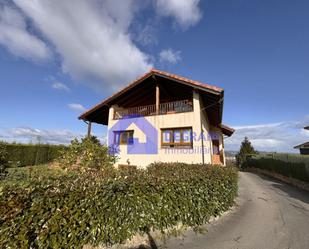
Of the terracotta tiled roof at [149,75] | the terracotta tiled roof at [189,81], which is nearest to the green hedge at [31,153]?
the terracotta tiled roof at [149,75]

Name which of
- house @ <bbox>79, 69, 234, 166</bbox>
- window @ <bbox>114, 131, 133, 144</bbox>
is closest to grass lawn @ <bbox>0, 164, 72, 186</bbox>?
house @ <bbox>79, 69, 234, 166</bbox>

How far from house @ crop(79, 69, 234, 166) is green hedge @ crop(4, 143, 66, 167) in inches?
310

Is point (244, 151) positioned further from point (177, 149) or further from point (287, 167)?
point (177, 149)

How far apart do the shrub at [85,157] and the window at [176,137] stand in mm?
5793

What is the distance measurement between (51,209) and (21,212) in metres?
0.43

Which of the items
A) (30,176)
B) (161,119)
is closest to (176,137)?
(161,119)

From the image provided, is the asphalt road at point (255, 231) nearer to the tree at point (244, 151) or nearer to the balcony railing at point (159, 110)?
the balcony railing at point (159, 110)

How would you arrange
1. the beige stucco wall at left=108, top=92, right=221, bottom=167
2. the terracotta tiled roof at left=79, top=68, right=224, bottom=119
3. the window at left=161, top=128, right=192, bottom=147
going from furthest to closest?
the window at left=161, top=128, right=192, bottom=147, the beige stucco wall at left=108, top=92, right=221, bottom=167, the terracotta tiled roof at left=79, top=68, right=224, bottom=119

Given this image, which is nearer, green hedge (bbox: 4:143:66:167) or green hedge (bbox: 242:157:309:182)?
green hedge (bbox: 242:157:309:182)

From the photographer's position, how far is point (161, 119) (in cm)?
1300

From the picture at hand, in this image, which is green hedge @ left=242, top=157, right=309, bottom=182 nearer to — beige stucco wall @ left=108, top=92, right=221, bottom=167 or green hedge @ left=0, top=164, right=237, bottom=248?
beige stucco wall @ left=108, top=92, right=221, bottom=167

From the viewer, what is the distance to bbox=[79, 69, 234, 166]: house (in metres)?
12.0

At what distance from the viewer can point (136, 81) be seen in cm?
1439

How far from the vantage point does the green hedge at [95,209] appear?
9.89 ft
